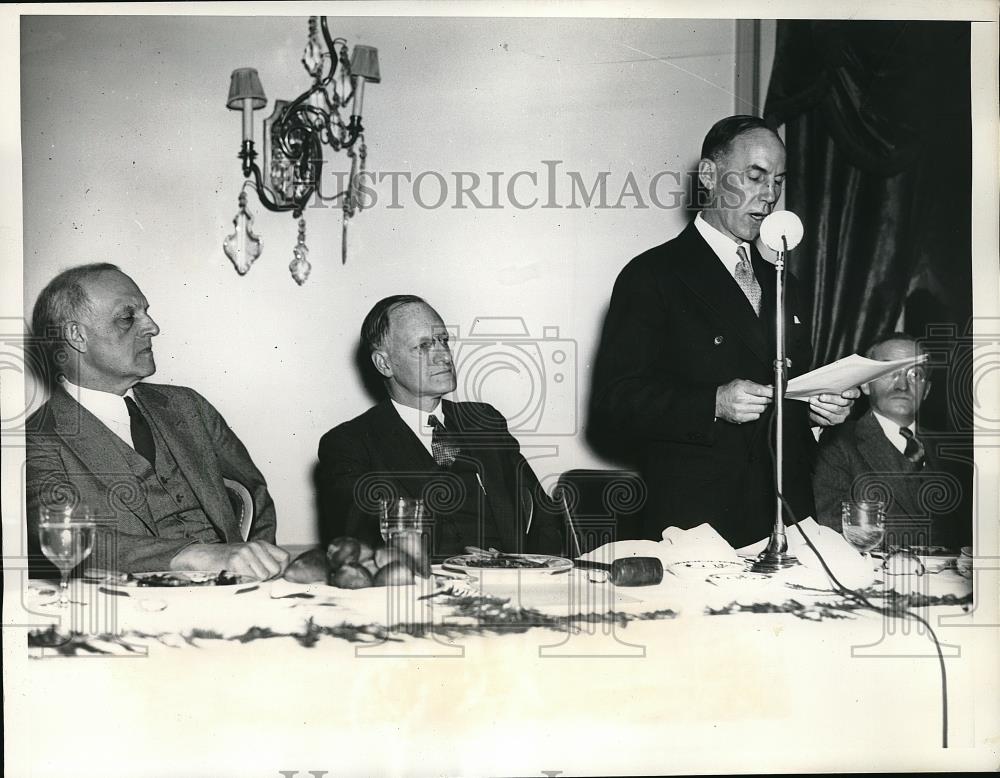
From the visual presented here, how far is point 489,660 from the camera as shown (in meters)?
Answer: 3.30

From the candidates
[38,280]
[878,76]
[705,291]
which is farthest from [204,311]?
[878,76]

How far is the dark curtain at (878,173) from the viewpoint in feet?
11.1

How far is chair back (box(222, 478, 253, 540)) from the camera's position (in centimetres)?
330

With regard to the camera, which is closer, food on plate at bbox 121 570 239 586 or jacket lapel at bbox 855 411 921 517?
food on plate at bbox 121 570 239 586

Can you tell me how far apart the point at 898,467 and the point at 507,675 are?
56.8 inches

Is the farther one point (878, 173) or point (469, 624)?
point (878, 173)

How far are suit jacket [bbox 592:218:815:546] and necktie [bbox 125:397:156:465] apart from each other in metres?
1.41

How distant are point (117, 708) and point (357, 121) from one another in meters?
1.99

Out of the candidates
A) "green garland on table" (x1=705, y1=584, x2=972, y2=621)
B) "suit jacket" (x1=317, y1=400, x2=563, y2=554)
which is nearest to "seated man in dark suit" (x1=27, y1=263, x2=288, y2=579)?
"suit jacket" (x1=317, y1=400, x2=563, y2=554)

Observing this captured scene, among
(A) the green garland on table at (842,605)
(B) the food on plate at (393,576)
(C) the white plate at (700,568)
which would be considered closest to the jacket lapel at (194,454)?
(B) the food on plate at (393,576)

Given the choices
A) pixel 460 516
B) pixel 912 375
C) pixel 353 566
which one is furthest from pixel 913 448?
pixel 353 566

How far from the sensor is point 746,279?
3.39 metres
